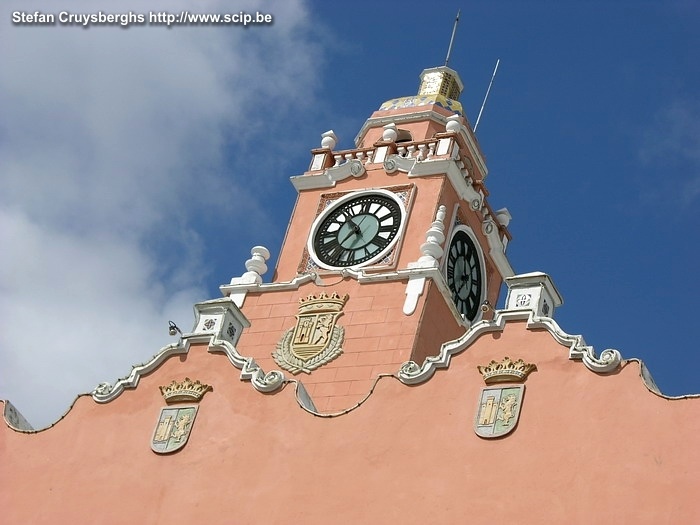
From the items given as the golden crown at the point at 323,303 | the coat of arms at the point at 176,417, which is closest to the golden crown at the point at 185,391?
the coat of arms at the point at 176,417

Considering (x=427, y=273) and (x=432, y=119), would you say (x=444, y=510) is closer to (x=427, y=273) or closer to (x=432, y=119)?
(x=427, y=273)

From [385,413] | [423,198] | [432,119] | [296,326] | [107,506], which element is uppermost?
[432,119]

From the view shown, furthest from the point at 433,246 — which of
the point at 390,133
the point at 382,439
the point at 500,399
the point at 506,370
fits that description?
the point at 500,399

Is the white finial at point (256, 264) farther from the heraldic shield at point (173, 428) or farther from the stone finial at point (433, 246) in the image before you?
the heraldic shield at point (173, 428)

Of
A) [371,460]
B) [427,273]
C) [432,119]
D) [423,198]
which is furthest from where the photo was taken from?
[432,119]

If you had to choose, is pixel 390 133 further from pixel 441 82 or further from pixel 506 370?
pixel 506 370

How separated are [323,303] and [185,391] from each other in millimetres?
5300

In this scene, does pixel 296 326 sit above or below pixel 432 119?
below

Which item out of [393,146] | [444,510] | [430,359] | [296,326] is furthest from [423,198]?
[444,510]

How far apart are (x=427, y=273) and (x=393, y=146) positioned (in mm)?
3628

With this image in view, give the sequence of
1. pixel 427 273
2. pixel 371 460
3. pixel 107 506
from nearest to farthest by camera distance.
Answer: pixel 371 460 < pixel 107 506 < pixel 427 273

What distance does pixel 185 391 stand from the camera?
18.5 m

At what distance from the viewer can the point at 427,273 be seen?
23109 mm

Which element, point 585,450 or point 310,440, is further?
point 310,440
